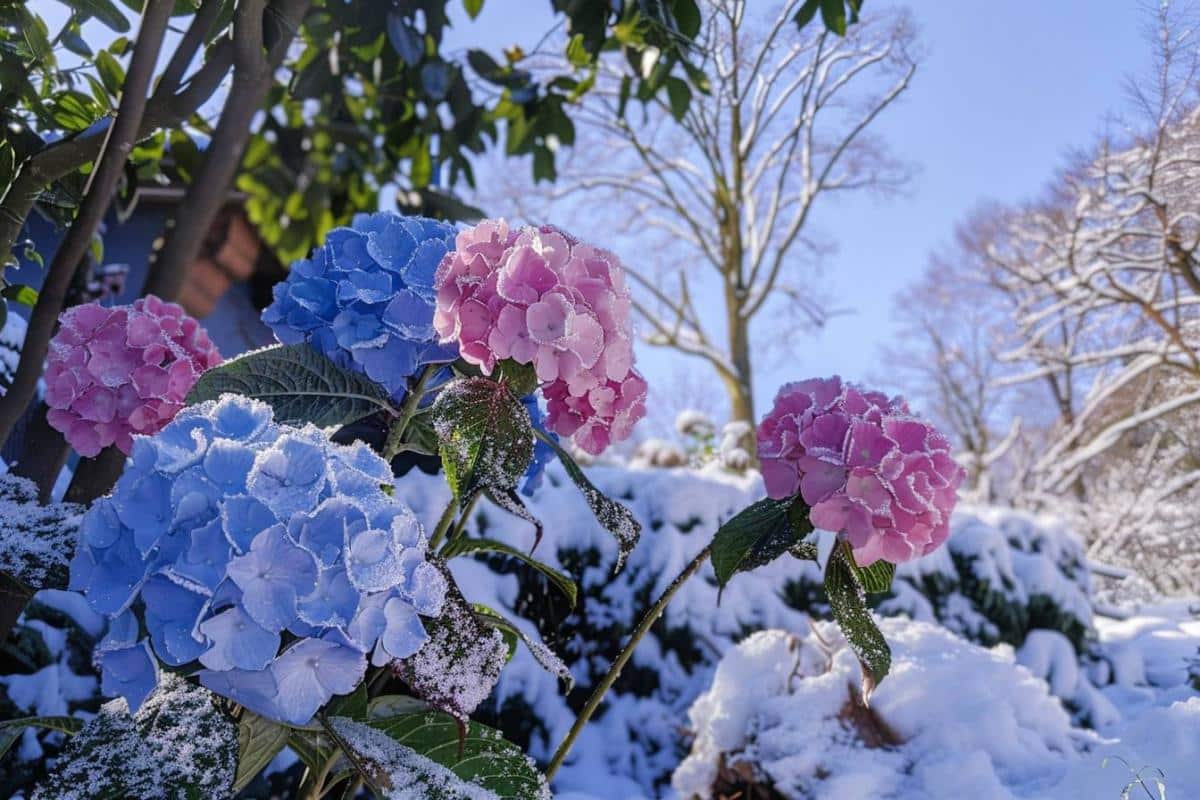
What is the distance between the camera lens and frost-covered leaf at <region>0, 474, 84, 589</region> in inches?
26.2

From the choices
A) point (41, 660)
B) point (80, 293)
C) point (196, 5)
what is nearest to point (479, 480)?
point (196, 5)

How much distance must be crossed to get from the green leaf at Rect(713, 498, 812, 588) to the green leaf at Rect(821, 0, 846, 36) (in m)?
1.27

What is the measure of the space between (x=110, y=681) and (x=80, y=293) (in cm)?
122

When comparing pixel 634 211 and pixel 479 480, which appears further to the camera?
pixel 634 211

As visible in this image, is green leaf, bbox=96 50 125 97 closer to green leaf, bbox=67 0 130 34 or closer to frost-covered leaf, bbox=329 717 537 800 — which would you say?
green leaf, bbox=67 0 130 34

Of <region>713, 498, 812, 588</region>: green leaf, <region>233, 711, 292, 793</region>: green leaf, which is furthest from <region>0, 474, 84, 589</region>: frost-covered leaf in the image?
<region>713, 498, 812, 588</region>: green leaf

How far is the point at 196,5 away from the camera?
1.16m

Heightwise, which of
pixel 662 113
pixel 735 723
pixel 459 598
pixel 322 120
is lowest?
pixel 459 598

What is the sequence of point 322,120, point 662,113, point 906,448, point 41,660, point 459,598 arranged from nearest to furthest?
1. point 459,598
2. point 906,448
3. point 41,660
4. point 322,120
5. point 662,113

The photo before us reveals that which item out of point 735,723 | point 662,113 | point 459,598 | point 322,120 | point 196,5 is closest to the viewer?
point 459,598

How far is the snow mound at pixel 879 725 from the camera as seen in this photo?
1.19 metres

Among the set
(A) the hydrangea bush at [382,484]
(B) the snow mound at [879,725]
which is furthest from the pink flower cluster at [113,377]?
(B) the snow mound at [879,725]

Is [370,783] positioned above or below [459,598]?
below

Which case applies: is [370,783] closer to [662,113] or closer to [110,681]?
[110,681]
